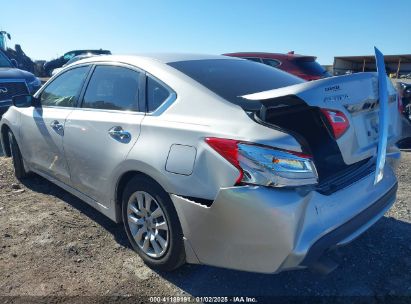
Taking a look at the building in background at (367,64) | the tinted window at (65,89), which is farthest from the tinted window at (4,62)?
the building in background at (367,64)

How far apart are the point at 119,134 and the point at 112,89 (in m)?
0.53

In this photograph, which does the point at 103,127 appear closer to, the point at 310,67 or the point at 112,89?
the point at 112,89

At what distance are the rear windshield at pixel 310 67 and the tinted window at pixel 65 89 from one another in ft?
20.1

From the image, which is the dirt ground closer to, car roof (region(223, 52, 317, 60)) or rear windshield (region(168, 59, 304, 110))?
rear windshield (region(168, 59, 304, 110))

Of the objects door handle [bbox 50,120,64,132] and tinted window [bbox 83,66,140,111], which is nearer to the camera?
tinted window [bbox 83,66,140,111]

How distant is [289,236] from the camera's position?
2.02 m

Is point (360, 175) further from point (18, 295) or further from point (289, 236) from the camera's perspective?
point (18, 295)

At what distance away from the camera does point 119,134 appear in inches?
110

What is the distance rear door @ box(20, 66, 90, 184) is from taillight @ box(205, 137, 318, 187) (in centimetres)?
204

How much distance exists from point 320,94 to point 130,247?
2019 mm

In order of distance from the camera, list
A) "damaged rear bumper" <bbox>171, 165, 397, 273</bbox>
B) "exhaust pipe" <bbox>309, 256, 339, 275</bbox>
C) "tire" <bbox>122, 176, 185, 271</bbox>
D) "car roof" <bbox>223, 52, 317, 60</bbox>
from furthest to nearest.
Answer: "car roof" <bbox>223, 52, 317, 60</bbox>, "tire" <bbox>122, 176, 185, 271</bbox>, "exhaust pipe" <bbox>309, 256, 339, 275</bbox>, "damaged rear bumper" <bbox>171, 165, 397, 273</bbox>

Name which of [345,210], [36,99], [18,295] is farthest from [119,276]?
[36,99]

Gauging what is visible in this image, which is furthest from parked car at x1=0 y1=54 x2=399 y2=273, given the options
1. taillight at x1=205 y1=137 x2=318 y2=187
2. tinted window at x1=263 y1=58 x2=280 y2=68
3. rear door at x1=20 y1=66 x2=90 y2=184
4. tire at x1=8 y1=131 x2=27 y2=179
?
tinted window at x1=263 y1=58 x2=280 y2=68

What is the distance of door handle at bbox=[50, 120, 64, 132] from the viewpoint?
3.48 metres
